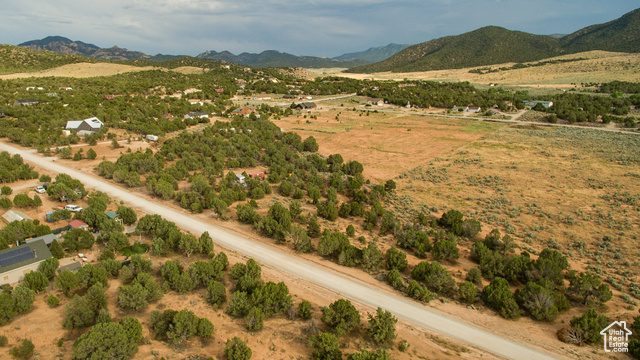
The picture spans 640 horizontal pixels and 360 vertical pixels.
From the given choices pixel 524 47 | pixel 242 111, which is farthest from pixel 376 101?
pixel 524 47

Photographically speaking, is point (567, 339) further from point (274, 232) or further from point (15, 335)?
point (15, 335)

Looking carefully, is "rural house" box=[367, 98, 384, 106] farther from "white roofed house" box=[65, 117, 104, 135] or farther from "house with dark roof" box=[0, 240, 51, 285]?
"house with dark roof" box=[0, 240, 51, 285]

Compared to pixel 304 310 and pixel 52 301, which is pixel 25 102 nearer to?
pixel 52 301

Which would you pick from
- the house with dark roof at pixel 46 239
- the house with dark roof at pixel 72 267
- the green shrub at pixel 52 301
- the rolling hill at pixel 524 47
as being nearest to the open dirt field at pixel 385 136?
the house with dark roof at pixel 72 267

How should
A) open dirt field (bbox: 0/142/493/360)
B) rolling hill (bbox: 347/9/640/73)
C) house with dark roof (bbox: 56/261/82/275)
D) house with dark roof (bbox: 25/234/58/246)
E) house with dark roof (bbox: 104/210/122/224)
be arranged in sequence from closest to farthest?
open dirt field (bbox: 0/142/493/360) → house with dark roof (bbox: 56/261/82/275) → house with dark roof (bbox: 25/234/58/246) → house with dark roof (bbox: 104/210/122/224) → rolling hill (bbox: 347/9/640/73)

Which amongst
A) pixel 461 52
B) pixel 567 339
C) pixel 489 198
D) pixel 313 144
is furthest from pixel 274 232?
pixel 461 52

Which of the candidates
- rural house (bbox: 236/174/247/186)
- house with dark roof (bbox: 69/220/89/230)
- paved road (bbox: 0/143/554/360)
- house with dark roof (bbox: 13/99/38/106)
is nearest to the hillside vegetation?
house with dark roof (bbox: 13/99/38/106)
